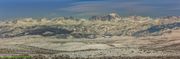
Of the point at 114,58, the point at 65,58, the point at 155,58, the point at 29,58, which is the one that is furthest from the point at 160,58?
the point at 29,58

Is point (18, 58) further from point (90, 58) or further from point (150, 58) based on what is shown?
point (150, 58)

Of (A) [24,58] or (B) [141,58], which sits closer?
(A) [24,58]

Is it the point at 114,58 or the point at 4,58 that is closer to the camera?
the point at 4,58

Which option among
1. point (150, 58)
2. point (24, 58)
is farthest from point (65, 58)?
point (150, 58)

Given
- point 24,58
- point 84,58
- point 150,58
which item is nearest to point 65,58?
point 84,58

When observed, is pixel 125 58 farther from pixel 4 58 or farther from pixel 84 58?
pixel 4 58

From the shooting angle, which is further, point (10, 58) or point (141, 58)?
point (141, 58)

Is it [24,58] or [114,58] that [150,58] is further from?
[24,58]
